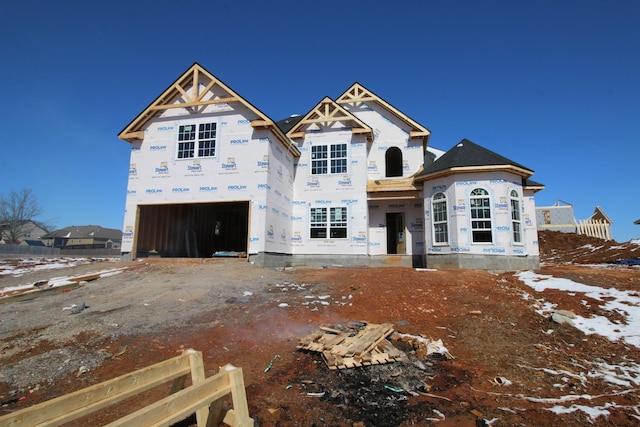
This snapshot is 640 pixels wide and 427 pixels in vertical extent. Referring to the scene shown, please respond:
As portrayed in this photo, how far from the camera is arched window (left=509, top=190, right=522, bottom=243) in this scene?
16.1 m

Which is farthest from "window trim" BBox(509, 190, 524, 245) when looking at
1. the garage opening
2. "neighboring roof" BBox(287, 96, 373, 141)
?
the garage opening

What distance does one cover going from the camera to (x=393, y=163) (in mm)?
22547

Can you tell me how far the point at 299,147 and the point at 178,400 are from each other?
18258 mm

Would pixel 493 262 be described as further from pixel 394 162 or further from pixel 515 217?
pixel 394 162

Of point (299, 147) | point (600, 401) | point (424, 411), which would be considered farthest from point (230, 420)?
point (299, 147)

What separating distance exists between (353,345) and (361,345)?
0.16m

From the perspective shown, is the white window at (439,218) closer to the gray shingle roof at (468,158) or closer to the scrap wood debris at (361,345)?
the gray shingle roof at (468,158)

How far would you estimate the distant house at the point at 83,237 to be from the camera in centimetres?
6500

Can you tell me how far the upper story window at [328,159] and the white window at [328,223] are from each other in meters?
2.24

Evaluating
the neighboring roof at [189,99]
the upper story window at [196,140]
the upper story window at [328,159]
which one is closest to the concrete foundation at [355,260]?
the upper story window at [328,159]

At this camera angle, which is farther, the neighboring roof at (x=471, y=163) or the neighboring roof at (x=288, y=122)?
the neighboring roof at (x=288, y=122)

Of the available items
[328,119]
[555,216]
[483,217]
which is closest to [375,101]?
[328,119]

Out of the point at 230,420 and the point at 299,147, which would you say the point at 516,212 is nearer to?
the point at 299,147

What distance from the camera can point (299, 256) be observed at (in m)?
19.2
